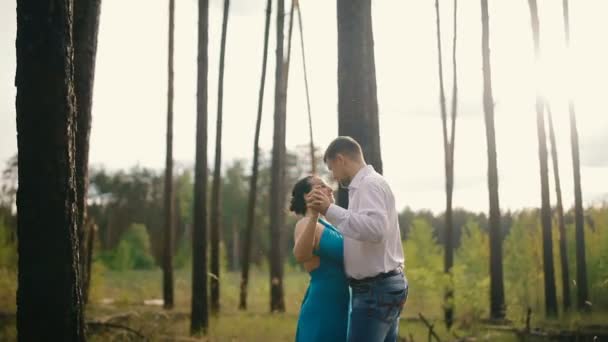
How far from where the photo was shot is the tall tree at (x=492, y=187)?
56.0ft

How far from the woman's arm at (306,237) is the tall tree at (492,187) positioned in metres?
13.2

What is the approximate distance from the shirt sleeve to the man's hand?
0.15 feet

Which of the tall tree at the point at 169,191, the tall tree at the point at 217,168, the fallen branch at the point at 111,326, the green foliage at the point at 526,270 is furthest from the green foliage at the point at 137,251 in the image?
the fallen branch at the point at 111,326

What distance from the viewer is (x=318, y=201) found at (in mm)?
4324

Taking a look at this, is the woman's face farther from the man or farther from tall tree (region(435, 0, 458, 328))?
tall tree (region(435, 0, 458, 328))

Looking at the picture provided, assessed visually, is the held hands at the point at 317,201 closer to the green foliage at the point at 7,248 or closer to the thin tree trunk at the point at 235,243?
the green foliage at the point at 7,248

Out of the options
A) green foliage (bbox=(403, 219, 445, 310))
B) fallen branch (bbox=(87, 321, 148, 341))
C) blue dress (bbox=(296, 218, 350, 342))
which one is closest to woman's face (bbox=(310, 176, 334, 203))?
blue dress (bbox=(296, 218, 350, 342))

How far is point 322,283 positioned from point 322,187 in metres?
0.74

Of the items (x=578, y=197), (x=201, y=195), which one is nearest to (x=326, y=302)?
(x=201, y=195)

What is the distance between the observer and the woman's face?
177 inches

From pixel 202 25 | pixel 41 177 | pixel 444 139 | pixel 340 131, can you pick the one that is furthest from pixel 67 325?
pixel 444 139

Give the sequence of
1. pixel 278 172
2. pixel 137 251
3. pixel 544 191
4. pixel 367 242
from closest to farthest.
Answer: pixel 367 242 < pixel 544 191 < pixel 278 172 < pixel 137 251

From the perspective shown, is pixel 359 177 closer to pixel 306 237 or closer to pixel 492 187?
pixel 306 237

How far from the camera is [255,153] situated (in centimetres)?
2005
